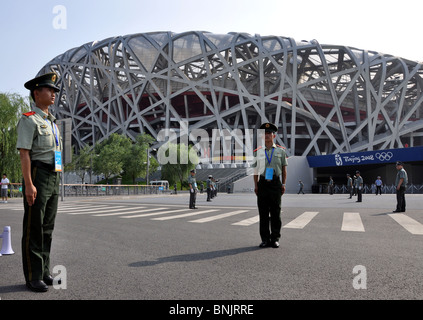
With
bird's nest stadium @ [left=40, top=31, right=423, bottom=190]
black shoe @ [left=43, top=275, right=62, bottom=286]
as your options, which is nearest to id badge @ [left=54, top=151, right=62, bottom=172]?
black shoe @ [left=43, top=275, right=62, bottom=286]

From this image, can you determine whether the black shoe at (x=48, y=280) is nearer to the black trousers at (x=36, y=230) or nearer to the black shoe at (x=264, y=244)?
the black trousers at (x=36, y=230)

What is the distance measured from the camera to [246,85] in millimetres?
63562

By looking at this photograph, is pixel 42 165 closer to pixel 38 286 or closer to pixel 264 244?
pixel 38 286

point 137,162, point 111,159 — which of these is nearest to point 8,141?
point 111,159

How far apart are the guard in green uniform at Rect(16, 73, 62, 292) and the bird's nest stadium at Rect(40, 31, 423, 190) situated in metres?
52.5

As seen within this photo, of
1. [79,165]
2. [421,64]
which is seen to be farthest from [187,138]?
[421,64]

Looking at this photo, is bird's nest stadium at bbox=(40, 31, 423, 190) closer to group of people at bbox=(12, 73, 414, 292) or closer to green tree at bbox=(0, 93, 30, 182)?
green tree at bbox=(0, 93, 30, 182)

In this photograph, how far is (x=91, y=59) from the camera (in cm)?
6366

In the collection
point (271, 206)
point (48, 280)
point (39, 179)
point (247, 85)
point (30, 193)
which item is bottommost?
point (48, 280)

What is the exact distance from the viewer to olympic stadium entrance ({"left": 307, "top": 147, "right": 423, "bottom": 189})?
42719 mm

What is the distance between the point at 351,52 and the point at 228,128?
77.1 feet

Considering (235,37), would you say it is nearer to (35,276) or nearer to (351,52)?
(351,52)

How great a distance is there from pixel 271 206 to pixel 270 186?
34 cm

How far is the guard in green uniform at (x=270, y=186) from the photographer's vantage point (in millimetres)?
5930
